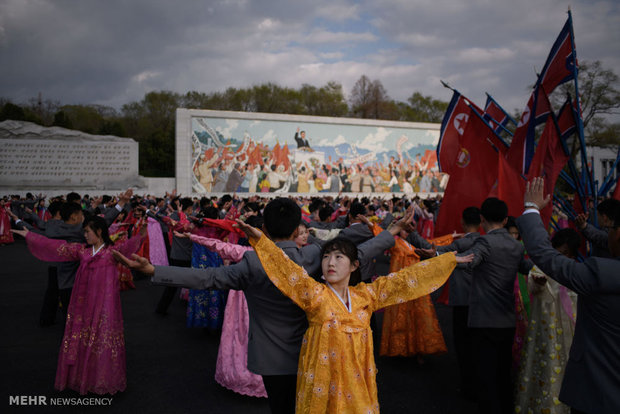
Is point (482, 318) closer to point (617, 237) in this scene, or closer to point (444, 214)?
point (617, 237)

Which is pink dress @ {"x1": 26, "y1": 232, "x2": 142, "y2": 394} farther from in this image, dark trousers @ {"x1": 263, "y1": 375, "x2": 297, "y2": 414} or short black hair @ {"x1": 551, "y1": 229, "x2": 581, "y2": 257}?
short black hair @ {"x1": 551, "y1": 229, "x2": 581, "y2": 257}

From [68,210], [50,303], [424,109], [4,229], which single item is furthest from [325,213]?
[424,109]

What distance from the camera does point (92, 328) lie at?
3.16 meters

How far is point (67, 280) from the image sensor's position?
4.04 m

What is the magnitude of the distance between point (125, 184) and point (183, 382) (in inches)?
797

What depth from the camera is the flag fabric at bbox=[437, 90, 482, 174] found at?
14.9 ft

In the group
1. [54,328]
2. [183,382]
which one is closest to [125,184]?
[54,328]

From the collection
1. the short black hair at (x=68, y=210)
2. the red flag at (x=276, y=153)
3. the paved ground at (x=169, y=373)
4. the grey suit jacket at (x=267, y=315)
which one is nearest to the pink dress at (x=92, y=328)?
the paved ground at (x=169, y=373)

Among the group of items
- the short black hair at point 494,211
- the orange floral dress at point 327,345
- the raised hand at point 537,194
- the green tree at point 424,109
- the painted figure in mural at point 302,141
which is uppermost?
the green tree at point 424,109

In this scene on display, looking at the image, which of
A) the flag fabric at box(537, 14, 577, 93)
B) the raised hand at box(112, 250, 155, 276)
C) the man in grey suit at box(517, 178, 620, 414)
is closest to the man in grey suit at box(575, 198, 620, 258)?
the flag fabric at box(537, 14, 577, 93)

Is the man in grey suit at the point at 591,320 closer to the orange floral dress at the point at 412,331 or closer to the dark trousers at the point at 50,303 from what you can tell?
the orange floral dress at the point at 412,331

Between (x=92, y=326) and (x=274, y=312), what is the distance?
199 cm

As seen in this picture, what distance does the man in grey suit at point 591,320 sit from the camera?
5.53ft

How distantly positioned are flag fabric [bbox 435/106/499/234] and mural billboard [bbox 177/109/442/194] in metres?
19.1
